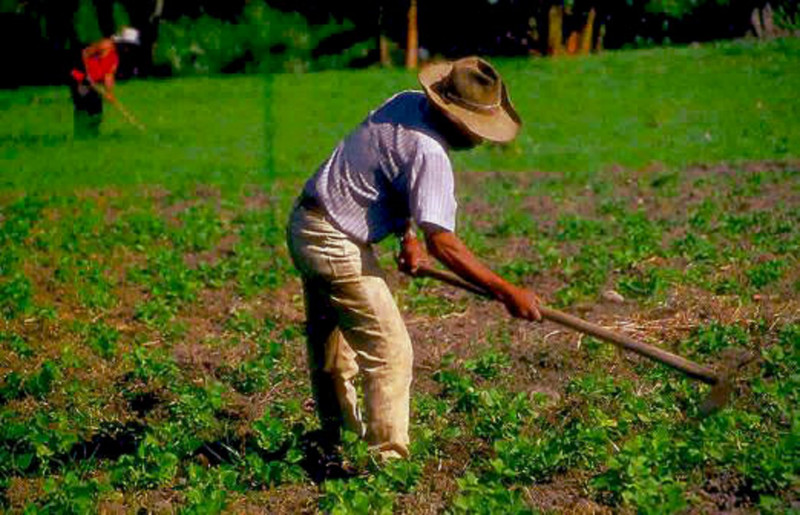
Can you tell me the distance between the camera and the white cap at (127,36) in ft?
97.1

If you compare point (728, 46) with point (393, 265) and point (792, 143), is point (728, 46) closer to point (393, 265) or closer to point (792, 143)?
point (792, 143)

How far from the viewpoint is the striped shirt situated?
4.80 m

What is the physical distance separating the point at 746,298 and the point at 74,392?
432cm

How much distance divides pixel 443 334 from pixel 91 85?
11.3 meters

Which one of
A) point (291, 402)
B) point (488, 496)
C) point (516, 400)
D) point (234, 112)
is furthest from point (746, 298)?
→ point (234, 112)

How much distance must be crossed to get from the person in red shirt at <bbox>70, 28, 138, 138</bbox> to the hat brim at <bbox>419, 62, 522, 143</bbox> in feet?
44.9

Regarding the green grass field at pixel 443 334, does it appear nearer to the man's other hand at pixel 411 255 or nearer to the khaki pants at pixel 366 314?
the khaki pants at pixel 366 314

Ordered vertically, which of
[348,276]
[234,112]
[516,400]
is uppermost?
[348,276]

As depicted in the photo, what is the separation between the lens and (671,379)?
6.52 metres

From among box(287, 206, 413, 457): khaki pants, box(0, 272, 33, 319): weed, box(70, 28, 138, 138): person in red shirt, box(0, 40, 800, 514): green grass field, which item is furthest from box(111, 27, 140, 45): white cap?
box(287, 206, 413, 457): khaki pants

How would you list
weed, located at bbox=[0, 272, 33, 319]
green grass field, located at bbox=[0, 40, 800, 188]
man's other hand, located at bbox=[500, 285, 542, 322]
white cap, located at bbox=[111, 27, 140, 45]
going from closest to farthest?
man's other hand, located at bbox=[500, 285, 542, 322] < weed, located at bbox=[0, 272, 33, 319] < green grass field, located at bbox=[0, 40, 800, 188] < white cap, located at bbox=[111, 27, 140, 45]

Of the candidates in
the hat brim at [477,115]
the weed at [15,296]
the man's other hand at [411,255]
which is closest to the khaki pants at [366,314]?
the man's other hand at [411,255]

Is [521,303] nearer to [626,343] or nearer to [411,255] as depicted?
[626,343]

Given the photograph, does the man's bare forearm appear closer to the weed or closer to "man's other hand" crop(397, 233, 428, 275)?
"man's other hand" crop(397, 233, 428, 275)
